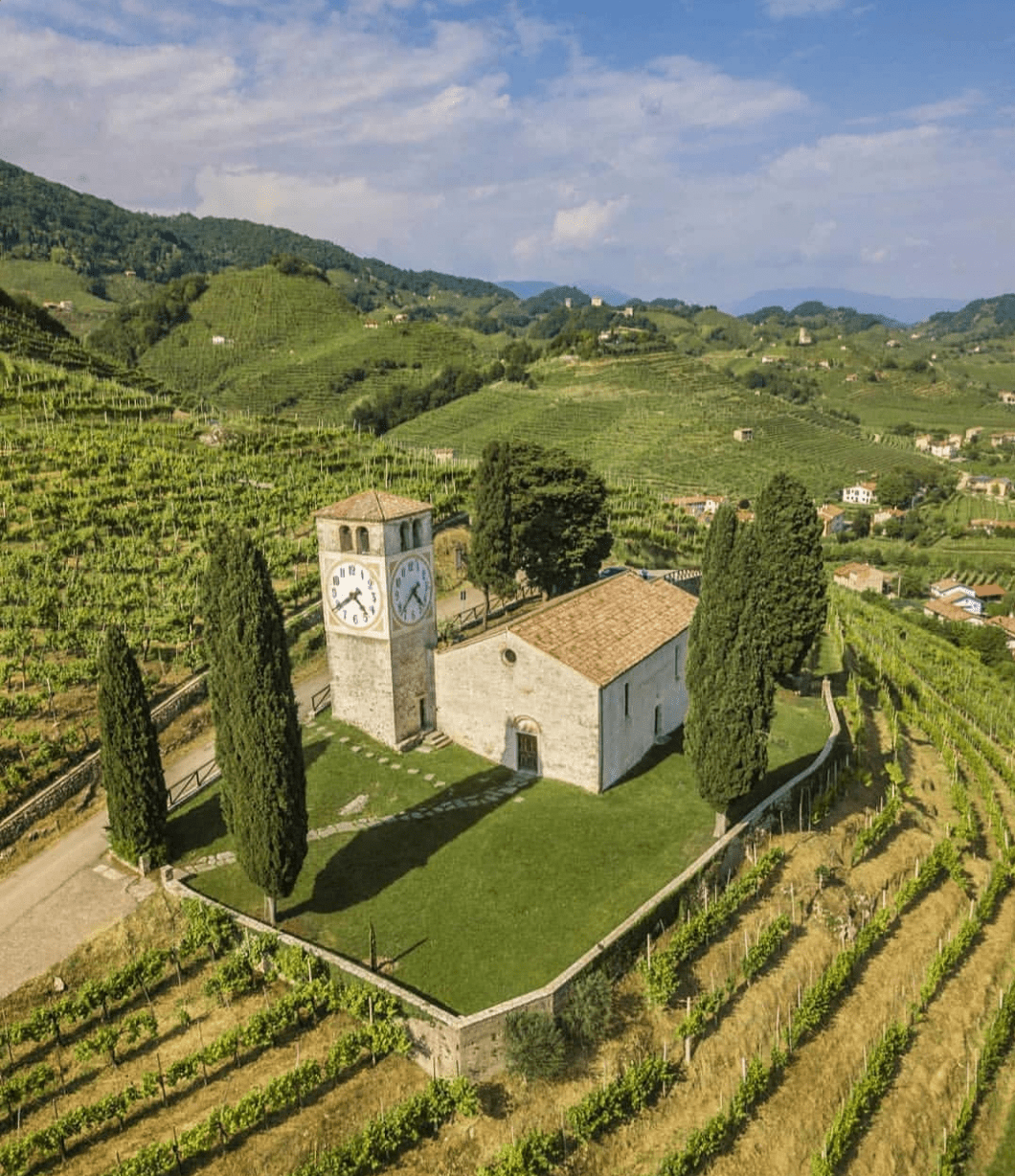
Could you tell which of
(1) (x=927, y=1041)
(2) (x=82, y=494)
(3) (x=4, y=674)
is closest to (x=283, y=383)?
(2) (x=82, y=494)

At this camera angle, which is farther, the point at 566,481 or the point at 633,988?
the point at 566,481

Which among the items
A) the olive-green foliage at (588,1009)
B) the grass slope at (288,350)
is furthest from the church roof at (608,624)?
the grass slope at (288,350)

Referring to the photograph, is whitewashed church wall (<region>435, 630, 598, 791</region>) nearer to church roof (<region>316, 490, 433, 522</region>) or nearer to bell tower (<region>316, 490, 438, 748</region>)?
bell tower (<region>316, 490, 438, 748</region>)

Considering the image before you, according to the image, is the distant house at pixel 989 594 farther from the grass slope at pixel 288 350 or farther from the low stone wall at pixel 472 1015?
the low stone wall at pixel 472 1015

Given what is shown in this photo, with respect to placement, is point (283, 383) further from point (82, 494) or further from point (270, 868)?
point (270, 868)

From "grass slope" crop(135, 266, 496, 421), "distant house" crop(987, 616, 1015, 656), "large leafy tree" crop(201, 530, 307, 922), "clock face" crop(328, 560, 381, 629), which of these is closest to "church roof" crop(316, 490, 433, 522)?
"clock face" crop(328, 560, 381, 629)
